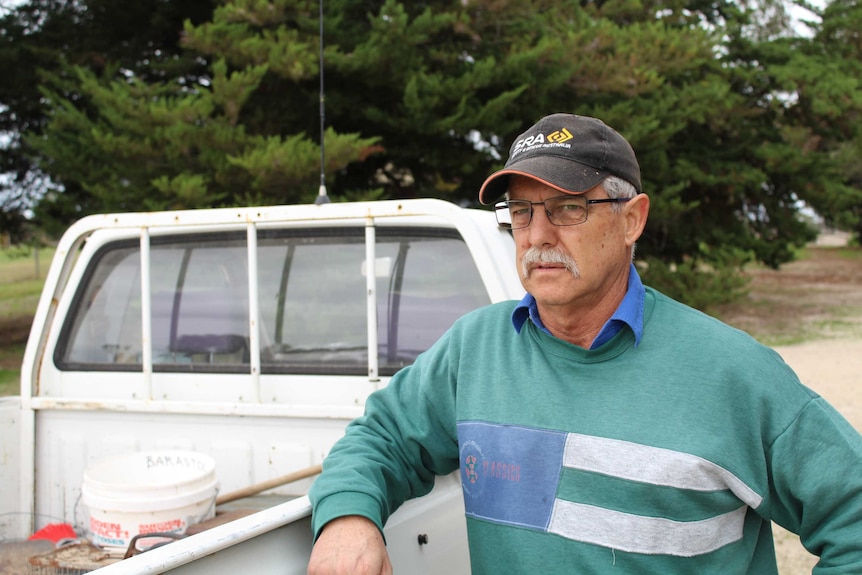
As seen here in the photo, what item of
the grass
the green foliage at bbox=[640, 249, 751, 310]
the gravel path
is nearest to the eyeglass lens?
the gravel path

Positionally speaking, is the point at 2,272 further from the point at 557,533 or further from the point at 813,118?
the point at 557,533

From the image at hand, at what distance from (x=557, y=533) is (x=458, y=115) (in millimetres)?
8345

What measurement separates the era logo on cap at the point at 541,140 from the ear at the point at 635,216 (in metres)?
0.21

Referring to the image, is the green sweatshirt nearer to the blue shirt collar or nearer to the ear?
the blue shirt collar

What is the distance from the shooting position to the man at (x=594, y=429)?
1.59 metres

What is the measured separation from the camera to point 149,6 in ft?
37.9

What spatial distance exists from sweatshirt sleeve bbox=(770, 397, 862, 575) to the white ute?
4.13 ft

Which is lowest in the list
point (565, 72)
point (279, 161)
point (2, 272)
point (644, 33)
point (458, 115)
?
point (2, 272)

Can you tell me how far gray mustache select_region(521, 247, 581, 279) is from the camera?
1.81 meters

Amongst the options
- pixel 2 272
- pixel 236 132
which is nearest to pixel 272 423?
pixel 236 132

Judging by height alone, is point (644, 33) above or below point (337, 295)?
above

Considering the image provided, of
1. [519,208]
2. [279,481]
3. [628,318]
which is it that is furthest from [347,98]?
[628,318]

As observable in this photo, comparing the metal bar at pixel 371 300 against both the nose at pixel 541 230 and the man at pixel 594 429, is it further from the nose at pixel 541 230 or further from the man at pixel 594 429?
the nose at pixel 541 230

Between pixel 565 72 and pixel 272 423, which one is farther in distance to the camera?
pixel 565 72
